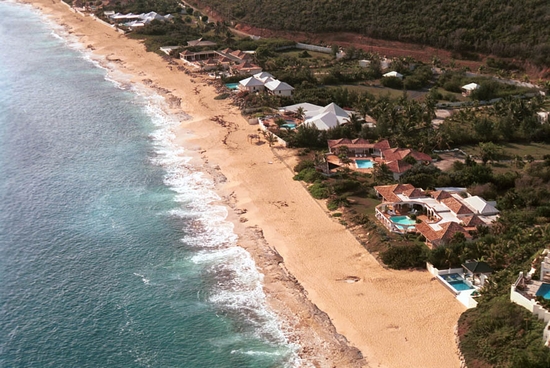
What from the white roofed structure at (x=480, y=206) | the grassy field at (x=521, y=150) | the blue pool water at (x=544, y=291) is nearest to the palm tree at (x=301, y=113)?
the grassy field at (x=521, y=150)

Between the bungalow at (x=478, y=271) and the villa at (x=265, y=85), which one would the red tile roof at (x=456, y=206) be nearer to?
the bungalow at (x=478, y=271)

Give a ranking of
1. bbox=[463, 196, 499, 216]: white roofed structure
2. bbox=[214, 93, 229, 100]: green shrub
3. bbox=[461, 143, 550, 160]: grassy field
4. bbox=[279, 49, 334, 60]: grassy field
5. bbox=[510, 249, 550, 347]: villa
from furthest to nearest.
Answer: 1. bbox=[279, 49, 334, 60]: grassy field
2. bbox=[214, 93, 229, 100]: green shrub
3. bbox=[461, 143, 550, 160]: grassy field
4. bbox=[463, 196, 499, 216]: white roofed structure
5. bbox=[510, 249, 550, 347]: villa

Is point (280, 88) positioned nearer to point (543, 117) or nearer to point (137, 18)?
point (543, 117)

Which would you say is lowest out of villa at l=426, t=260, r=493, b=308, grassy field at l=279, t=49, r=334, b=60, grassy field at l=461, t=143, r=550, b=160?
grassy field at l=279, t=49, r=334, b=60

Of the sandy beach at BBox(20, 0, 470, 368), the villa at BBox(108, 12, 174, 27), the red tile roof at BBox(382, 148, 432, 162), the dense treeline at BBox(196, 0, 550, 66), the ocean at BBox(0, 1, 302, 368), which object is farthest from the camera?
the villa at BBox(108, 12, 174, 27)

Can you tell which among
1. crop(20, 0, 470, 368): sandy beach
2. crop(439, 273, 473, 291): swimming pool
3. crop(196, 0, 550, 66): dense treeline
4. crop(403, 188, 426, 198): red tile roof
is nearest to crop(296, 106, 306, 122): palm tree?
crop(20, 0, 470, 368): sandy beach

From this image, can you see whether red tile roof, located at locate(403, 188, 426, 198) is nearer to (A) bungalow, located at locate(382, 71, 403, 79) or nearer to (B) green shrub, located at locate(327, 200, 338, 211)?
(B) green shrub, located at locate(327, 200, 338, 211)

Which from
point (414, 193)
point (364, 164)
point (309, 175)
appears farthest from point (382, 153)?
point (414, 193)
